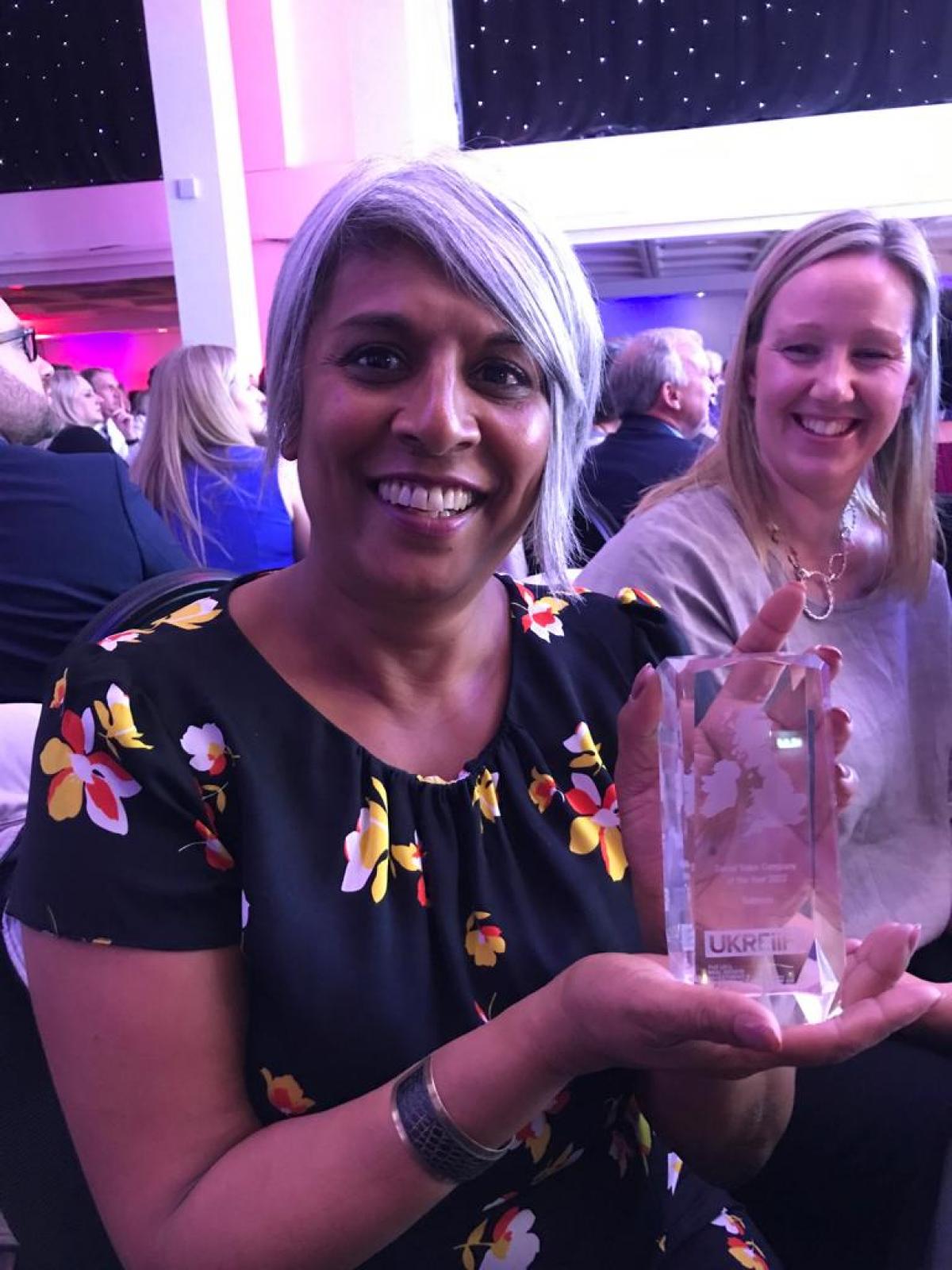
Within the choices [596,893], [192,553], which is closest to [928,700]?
[596,893]

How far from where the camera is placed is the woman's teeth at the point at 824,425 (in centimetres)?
168

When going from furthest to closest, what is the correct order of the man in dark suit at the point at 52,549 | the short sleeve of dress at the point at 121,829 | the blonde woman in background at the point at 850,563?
1. the man in dark suit at the point at 52,549
2. the blonde woman in background at the point at 850,563
3. the short sleeve of dress at the point at 121,829

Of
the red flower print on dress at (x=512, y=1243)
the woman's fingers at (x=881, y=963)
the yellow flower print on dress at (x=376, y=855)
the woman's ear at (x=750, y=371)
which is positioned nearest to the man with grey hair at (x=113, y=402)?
the woman's ear at (x=750, y=371)

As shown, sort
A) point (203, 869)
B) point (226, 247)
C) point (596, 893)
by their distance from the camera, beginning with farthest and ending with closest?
point (226, 247) → point (596, 893) → point (203, 869)

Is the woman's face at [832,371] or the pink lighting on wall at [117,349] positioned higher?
the woman's face at [832,371]

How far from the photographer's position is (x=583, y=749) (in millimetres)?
1068

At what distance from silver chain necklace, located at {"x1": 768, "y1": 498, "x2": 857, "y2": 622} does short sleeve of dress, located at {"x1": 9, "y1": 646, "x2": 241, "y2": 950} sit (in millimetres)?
1011

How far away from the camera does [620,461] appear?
3684 mm

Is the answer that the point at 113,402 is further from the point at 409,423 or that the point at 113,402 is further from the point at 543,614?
the point at 409,423

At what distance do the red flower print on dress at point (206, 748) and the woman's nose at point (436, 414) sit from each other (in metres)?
0.30

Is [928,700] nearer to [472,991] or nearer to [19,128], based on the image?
[472,991]

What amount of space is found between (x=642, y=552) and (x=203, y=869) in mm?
888

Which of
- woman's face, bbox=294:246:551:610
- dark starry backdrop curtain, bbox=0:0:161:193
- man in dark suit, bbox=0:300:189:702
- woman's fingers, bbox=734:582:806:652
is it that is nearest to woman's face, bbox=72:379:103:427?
man in dark suit, bbox=0:300:189:702

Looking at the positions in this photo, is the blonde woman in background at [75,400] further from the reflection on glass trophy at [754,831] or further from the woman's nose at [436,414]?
the reflection on glass trophy at [754,831]
